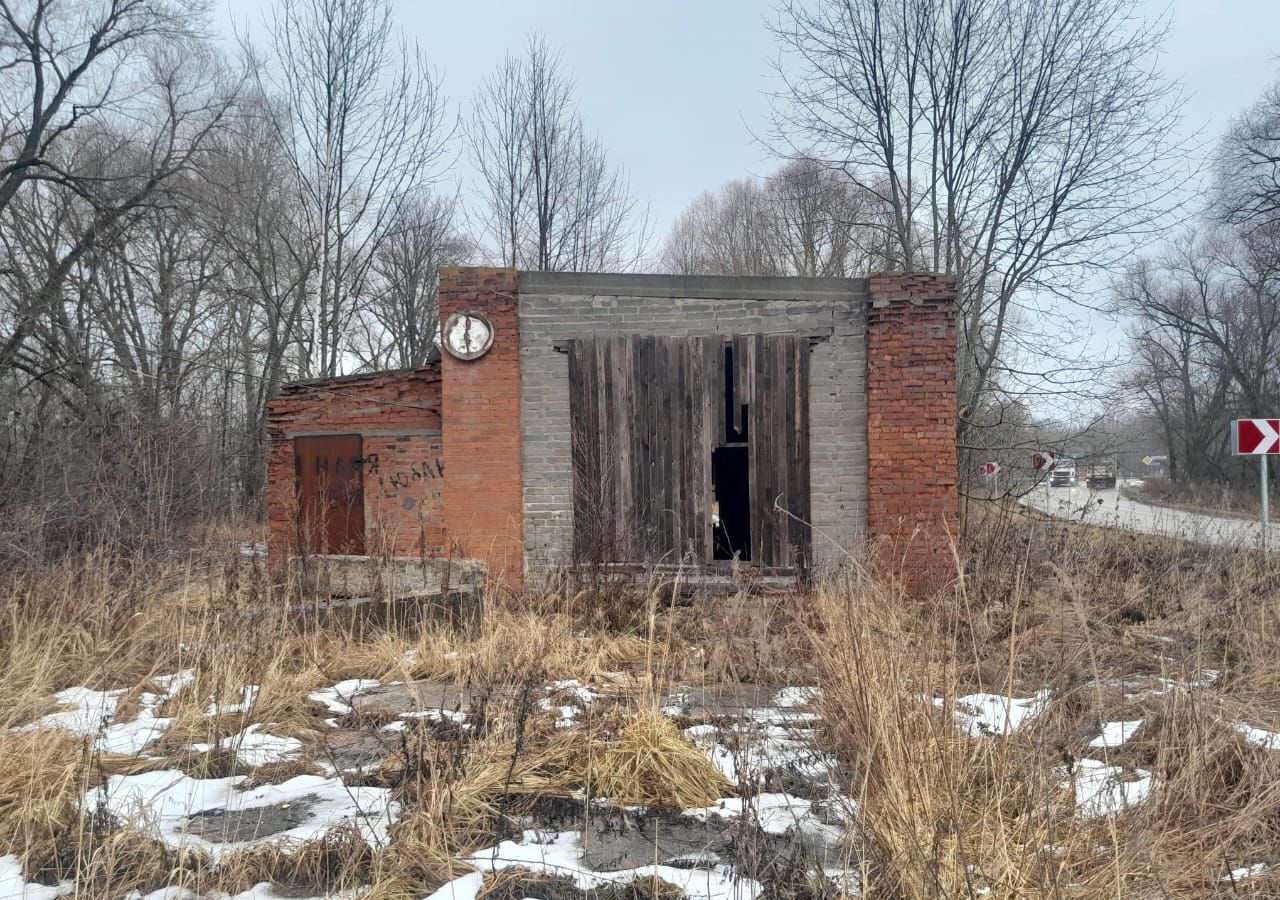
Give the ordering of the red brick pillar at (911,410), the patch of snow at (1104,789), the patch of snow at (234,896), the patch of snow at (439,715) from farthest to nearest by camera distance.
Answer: the red brick pillar at (911,410) < the patch of snow at (439,715) < the patch of snow at (1104,789) < the patch of snow at (234,896)

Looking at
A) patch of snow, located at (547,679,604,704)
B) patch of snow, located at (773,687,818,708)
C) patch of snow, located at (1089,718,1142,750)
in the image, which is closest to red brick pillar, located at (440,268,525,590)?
patch of snow, located at (547,679,604,704)

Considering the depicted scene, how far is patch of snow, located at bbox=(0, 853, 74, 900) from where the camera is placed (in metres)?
2.44

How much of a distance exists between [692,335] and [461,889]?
6331 millimetres

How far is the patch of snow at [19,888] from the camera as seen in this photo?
8.00 ft

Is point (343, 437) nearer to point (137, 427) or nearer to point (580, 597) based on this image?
point (137, 427)

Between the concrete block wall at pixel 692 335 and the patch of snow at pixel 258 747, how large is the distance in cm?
397

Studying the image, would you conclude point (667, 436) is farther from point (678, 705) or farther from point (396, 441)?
point (678, 705)

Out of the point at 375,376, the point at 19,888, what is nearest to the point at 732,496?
the point at 375,376

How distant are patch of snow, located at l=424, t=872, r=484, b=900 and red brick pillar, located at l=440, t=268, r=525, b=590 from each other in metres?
5.56

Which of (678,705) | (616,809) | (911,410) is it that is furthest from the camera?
(911,410)

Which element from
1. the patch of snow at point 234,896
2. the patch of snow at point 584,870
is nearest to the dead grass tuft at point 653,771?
the patch of snow at point 584,870

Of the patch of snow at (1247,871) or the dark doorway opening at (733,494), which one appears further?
the dark doorway opening at (733,494)

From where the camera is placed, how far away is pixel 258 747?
12.5 feet

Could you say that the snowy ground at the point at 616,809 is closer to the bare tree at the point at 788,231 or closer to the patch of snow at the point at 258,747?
the patch of snow at the point at 258,747
